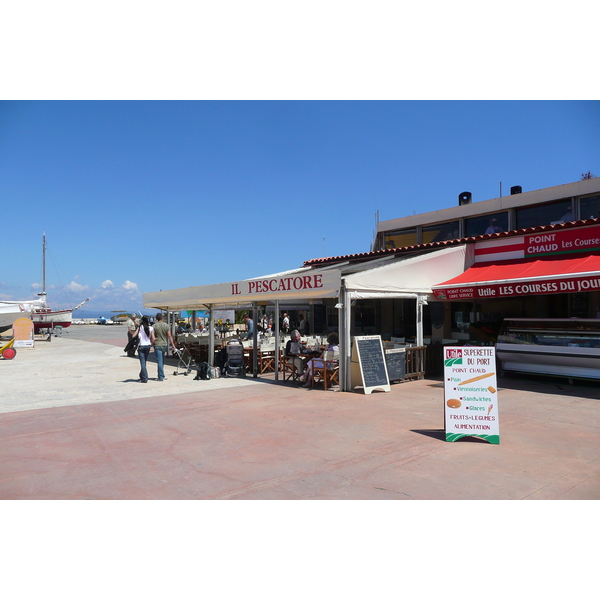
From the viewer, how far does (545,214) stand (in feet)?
64.0

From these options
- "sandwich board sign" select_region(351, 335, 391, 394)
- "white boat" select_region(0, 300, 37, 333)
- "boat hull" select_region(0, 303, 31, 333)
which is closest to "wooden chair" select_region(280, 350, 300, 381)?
"sandwich board sign" select_region(351, 335, 391, 394)

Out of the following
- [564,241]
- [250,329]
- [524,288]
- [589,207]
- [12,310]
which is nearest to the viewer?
[524,288]

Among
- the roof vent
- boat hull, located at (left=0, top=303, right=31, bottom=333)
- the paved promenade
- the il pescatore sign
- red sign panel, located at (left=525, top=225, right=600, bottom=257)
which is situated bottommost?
the paved promenade

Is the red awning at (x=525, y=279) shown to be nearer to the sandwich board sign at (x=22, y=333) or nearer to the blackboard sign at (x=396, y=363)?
the blackboard sign at (x=396, y=363)

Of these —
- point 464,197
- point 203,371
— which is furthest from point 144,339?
point 464,197

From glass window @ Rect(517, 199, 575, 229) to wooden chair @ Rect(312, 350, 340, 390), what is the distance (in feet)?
43.5

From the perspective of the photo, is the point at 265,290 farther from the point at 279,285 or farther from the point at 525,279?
the point at 525,279

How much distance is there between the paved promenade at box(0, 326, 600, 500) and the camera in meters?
4.53

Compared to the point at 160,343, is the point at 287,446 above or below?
below

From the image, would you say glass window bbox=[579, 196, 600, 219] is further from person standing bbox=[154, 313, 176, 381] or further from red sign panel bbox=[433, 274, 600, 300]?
person standing bbox=[154, 313, 176, 381]

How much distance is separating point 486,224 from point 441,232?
2148mm

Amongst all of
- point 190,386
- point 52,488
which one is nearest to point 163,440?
point 52,488

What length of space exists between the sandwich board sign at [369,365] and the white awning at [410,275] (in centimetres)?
105
